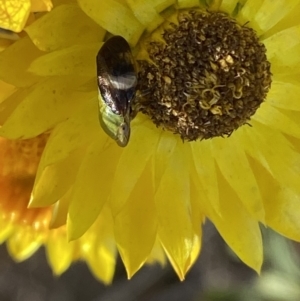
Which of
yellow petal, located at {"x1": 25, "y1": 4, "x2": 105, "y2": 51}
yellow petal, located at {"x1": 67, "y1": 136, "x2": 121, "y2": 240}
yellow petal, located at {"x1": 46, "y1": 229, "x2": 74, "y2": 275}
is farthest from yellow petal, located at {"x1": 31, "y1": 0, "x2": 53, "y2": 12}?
yellow petal, located at {"x1": 46, "y1": 229, "x2": 74, "y2": 275}

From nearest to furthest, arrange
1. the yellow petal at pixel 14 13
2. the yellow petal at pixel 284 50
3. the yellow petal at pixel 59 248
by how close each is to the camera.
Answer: the yellow petal at pixel 14 13 → the yellow petal at pixel 284 50 → the yellow petal at pixel 59 248

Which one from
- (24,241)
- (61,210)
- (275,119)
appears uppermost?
(275,119)

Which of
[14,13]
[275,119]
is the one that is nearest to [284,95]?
[275,119]

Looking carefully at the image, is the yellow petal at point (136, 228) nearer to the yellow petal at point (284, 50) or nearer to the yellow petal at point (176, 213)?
the yellow petal at point (176, 213)

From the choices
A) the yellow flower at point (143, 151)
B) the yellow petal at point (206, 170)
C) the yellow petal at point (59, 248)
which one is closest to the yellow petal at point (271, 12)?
the yellow flower at point (143, 151)

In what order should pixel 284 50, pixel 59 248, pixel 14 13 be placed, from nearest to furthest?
pixel 14 13, pixel 284 50, pixel 59 248

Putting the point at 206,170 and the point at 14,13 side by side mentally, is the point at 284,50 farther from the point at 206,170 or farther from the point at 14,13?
the point at 14,13
